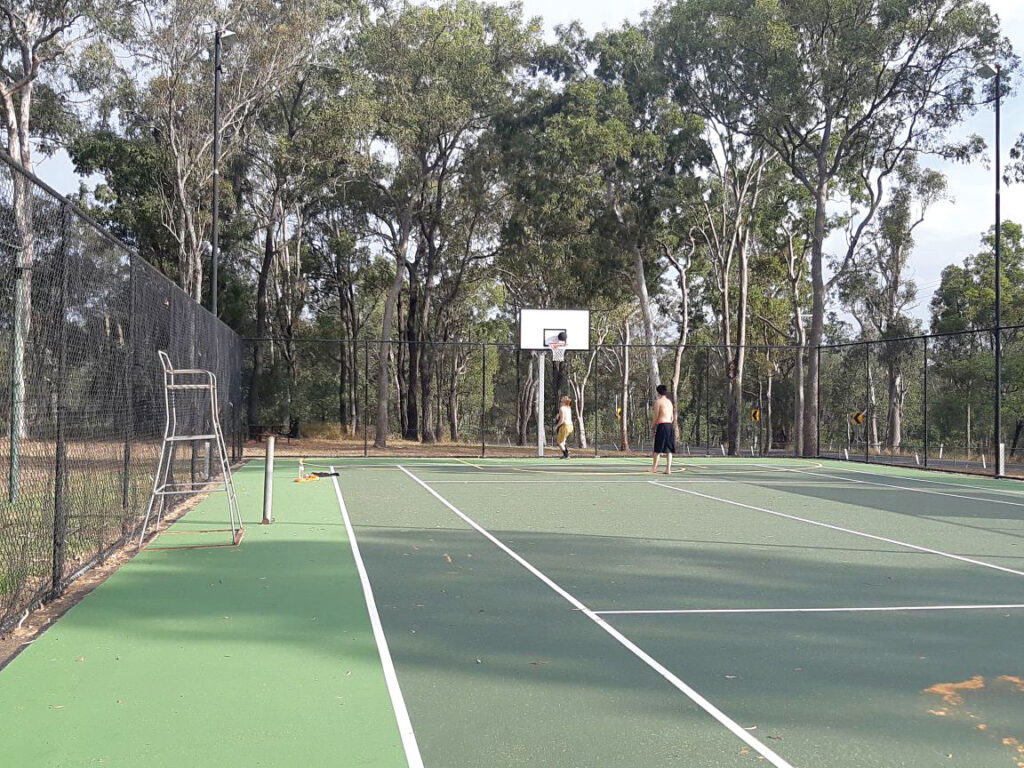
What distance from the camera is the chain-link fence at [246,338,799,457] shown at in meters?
32.3

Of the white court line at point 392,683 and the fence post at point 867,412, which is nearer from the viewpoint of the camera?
the white court line at point 392,683

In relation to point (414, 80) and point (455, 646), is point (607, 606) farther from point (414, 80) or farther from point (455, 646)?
point (414, 80)

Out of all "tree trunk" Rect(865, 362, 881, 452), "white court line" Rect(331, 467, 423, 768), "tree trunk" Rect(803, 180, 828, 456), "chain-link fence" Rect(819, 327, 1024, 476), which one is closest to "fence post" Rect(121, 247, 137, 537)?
"white court line" Rect(331, 467, 423, 768)

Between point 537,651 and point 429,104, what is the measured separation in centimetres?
2851

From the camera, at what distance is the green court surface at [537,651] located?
404 cm

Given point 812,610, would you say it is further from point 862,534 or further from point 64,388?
point 64,388

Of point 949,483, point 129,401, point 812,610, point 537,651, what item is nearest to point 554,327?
point 949,483

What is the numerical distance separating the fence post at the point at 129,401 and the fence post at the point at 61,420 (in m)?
2.24

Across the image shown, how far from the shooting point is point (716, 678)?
16.5ft

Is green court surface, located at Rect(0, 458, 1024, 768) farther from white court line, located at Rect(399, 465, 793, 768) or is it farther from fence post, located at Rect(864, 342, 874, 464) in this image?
fence post, located at Rect(864, 342, 874, 464)

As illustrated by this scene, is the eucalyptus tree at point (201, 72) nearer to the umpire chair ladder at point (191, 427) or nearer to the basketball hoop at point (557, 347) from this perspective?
the basketball hoop at point (557, 347)

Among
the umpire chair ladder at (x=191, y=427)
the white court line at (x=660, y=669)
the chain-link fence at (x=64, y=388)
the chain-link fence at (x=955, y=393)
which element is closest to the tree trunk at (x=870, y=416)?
the chain-link fence at (x=955, y=393)

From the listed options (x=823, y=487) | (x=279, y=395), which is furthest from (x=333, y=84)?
(x=823, y=487)

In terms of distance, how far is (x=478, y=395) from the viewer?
211ft
